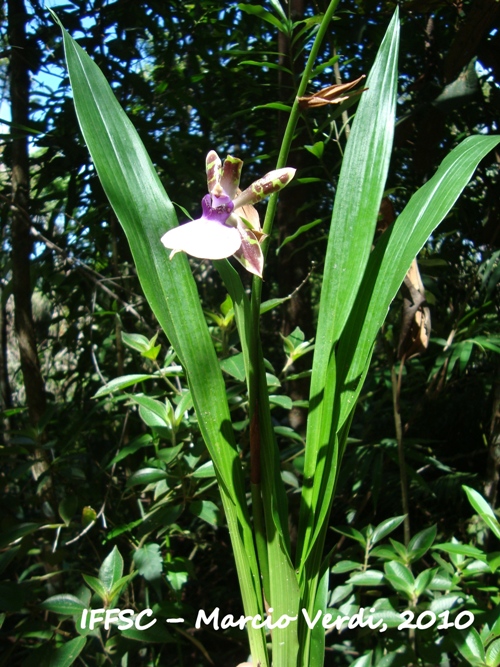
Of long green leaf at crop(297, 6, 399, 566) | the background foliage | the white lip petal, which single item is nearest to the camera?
the white lip petal

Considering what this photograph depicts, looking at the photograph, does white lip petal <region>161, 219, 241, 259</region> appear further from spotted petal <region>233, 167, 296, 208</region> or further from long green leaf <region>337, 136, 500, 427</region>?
long green leaf <region>337, 136, 500, 427</region>

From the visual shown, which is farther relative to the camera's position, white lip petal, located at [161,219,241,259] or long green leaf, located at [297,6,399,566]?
long green leaf, located at [297,6,399,566]

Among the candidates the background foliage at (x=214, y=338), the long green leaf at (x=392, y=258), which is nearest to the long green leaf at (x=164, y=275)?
the long green leaf at (x=392, y=258)

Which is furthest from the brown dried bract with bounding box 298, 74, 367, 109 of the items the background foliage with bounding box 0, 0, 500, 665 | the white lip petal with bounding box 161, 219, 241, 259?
the background foliage with bounding box 0, 0, 500, 665

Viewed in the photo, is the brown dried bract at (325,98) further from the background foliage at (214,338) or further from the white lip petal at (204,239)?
the background foliage at (214,338)

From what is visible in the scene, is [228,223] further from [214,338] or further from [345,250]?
[214,338]

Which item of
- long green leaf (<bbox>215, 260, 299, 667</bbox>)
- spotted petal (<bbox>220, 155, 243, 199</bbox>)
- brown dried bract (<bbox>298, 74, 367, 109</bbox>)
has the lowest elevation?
long green leaf (<bbox>215, 260, 299, 667</bbox>)

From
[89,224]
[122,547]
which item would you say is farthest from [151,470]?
[89,224]
